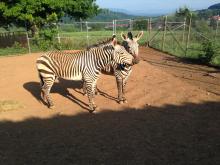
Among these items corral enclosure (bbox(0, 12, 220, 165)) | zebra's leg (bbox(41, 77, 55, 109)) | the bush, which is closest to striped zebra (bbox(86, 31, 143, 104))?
corral enclosure (bbox(0, 12, 220, 165))

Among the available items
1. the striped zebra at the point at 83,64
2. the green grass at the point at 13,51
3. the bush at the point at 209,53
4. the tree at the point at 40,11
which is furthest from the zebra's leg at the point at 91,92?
the tree at the point at 40,11

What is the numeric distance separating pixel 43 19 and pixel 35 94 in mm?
12647

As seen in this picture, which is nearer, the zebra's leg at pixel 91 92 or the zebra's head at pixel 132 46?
the zebra's leg at pixel 91 92

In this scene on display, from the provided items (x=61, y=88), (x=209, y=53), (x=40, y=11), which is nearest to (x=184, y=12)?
(x=40, y=11)

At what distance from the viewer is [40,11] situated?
2150cm

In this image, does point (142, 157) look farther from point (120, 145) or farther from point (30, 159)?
point (30, 159)

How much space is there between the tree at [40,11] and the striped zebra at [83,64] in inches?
499

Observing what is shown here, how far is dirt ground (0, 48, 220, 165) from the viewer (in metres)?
5.83

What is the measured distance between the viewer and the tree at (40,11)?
807 inches

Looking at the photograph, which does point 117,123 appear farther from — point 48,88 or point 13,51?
point 13,51

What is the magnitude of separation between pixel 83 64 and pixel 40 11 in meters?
14.2

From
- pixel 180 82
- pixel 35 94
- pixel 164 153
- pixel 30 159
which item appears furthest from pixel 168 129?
pixel 35 94

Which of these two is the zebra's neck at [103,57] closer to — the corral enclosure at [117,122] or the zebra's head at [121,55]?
the zebra's head at [121,55]

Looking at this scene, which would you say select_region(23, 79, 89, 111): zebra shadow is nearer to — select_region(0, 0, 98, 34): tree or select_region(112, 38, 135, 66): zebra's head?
select_region(112, 38, 135, 66): zebra's head
